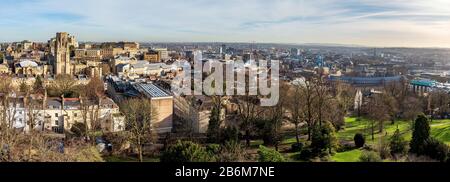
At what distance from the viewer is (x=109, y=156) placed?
15523 millimetres

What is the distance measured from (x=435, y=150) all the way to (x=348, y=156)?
3.30 meters

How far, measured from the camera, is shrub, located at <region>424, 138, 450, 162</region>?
11.8 metres

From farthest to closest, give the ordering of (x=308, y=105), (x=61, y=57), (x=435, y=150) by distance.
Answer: (x=61, y=57), (x=308, y=105), (x=435, y=150)

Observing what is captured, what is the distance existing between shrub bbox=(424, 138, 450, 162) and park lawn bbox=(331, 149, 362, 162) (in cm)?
244

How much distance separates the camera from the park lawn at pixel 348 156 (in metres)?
14.2

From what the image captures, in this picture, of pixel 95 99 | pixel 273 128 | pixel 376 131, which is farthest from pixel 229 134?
pixel 95 99

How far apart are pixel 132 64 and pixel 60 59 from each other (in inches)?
341

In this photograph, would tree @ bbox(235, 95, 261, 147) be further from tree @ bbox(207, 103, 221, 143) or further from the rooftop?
the rooftop

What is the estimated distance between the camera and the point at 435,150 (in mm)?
12031

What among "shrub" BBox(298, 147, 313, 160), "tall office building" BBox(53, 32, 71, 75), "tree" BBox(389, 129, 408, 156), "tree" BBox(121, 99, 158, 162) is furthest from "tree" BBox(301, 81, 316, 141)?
"tall office building" BBox(53, 32, 71, 75)

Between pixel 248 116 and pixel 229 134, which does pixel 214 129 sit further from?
pixel 248 116
